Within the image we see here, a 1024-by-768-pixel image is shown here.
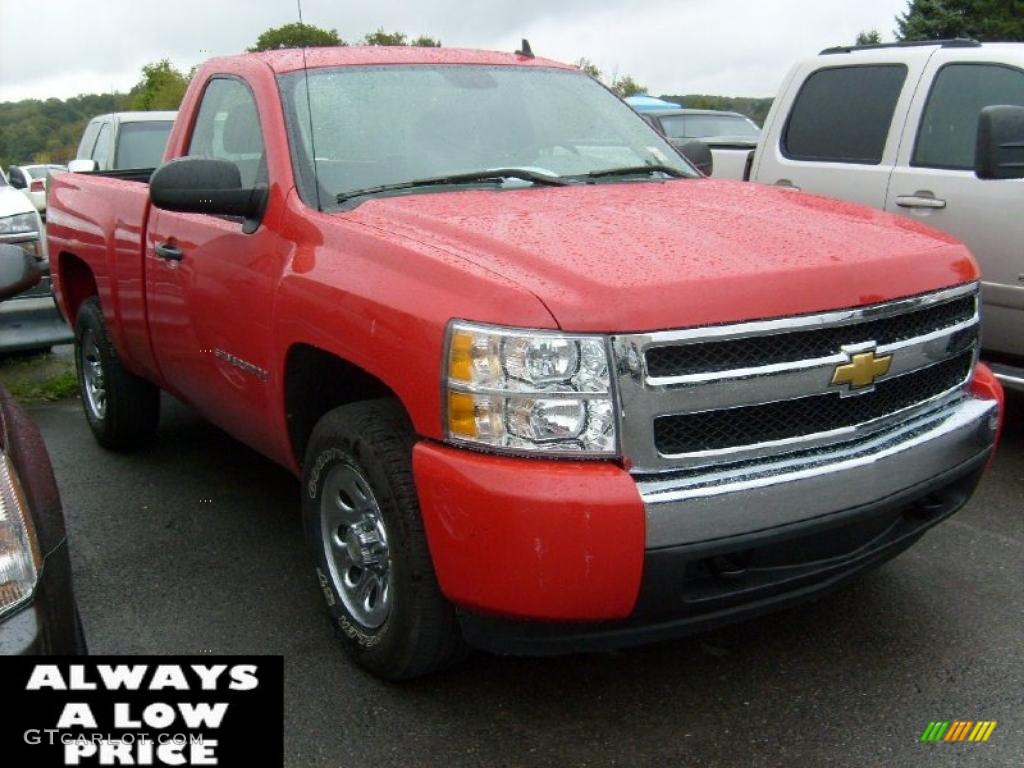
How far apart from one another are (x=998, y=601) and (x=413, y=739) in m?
2.01

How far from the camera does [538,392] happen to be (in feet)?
8.55

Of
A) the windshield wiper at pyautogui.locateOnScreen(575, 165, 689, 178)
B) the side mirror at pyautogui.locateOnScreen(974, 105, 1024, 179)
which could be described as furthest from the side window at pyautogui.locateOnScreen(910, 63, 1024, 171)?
the windshield wiper at pyautogui.locateOnScreen(575, 165, 689, 178)

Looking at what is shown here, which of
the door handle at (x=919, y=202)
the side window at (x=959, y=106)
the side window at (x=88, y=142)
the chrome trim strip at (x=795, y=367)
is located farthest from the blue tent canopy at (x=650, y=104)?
the chrome trim strip at (x=795, y=367)

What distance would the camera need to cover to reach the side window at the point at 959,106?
521cm

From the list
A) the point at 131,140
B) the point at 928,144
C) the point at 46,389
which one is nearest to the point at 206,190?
the point at 928,144

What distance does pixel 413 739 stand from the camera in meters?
3.02

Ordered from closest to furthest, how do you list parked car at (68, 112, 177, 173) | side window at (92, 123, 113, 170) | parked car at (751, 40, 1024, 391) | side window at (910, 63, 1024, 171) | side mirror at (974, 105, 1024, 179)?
side mirror at (974, 105, 1024, 179) → parked car at (751, 40, 1024, 391) → side window at (910, 63, 1024, 171) → parked car at (68, 112, 177, 173) → side window at (92, 123, 113, 170)

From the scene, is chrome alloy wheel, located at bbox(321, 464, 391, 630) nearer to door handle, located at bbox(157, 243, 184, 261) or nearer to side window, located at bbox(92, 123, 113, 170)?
door handle, located at bbox(157, 243, 184, 261)

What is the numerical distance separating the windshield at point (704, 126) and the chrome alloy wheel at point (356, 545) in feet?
33.0

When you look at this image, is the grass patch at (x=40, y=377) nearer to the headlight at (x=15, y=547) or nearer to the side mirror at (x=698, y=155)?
the side mirror at (x=698, y=155)

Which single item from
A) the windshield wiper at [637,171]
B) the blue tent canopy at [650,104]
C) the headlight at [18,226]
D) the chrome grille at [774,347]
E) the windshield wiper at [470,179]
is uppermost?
the windshield wiper at [470,179]

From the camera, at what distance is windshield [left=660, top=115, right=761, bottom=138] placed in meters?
13.0

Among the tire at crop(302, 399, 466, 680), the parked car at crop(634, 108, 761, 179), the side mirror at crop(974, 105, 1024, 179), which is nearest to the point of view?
the tire at crop(302, 399, 466, 680)

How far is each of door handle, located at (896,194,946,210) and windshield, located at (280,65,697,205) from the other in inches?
60.3
